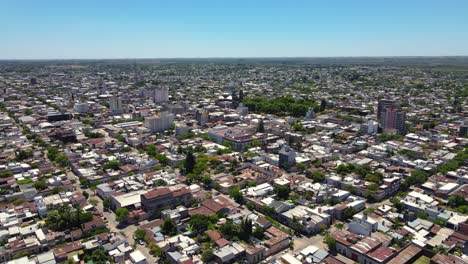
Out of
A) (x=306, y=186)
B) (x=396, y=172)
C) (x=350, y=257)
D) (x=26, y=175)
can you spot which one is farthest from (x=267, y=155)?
(x=26, y=175)

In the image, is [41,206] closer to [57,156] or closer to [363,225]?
[57,156]

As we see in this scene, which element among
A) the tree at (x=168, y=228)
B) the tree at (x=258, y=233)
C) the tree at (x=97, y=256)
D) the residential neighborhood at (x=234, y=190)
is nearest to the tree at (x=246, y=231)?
the residential neighborhood at (x=234, y=190)

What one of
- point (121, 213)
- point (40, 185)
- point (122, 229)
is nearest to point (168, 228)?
point (122, 229)

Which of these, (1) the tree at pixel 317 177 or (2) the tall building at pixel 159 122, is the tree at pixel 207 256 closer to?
(1) the tree at pixel 317 177

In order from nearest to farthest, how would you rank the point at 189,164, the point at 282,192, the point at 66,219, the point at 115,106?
the point at 66,219, the point at 282,192, the point at 189,164, the point at 115,106

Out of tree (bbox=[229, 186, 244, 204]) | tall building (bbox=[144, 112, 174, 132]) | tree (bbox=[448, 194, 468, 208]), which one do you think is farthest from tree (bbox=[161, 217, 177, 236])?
tall building (bbox=[144, 112, 174, 132])
